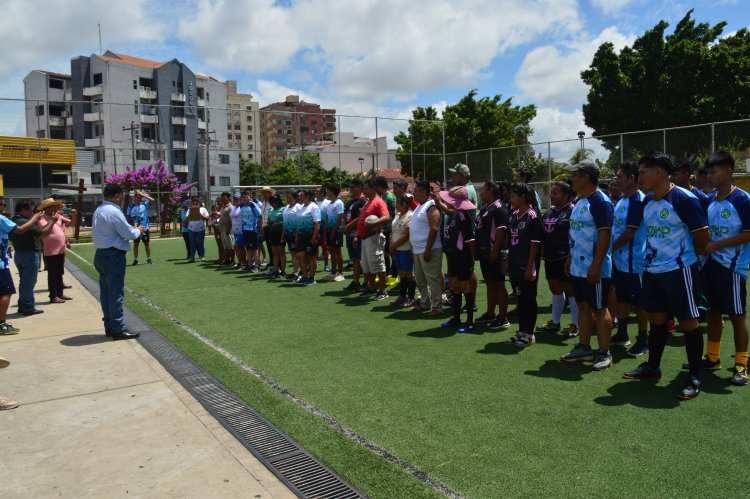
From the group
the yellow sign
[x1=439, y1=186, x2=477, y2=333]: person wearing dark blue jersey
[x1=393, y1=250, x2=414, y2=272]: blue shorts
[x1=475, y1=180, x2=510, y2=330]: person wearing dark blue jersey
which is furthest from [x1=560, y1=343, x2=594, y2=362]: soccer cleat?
the yellow sign

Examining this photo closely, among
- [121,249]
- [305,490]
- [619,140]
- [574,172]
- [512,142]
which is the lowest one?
[305,490]

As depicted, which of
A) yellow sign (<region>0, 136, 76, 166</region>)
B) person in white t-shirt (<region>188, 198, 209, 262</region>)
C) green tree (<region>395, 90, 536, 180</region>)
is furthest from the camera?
green tree (<region>395, 90, 536, 180</region>)

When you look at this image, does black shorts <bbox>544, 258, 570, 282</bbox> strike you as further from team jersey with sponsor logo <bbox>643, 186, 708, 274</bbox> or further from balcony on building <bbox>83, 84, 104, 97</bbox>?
balcony on building <bbox>83, 84, 104, 97</bbox>

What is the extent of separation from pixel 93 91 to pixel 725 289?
234 feet

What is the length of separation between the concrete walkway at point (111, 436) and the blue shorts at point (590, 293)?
3206mm

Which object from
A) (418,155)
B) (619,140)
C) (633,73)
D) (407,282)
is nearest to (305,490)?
(407,282)

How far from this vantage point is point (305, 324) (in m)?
7.51

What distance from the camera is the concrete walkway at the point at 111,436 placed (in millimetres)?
3365

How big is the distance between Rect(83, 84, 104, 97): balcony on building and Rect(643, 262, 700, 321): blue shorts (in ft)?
233

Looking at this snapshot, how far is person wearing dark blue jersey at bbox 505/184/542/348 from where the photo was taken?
6.08 m

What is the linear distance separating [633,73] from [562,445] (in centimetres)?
3838

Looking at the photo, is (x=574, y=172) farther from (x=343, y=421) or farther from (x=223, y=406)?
(x=223, y=406)

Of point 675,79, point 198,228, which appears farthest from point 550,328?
point 675,79

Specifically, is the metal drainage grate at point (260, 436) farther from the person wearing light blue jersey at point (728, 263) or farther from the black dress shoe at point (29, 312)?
the black dress shoe at point (29, 312)
